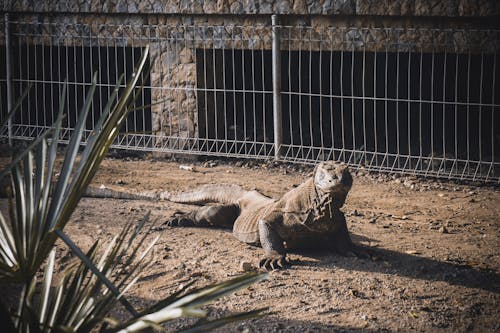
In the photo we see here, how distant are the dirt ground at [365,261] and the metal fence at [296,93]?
0.63 m

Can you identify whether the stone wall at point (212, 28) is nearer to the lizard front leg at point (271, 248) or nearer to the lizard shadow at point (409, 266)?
the lizard shadow at point (409, 266)

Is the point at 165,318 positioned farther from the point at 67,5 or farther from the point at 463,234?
the point at 67,5

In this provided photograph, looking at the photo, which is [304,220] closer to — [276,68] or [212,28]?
[276,68]

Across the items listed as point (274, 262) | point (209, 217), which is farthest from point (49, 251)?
point (209, 217)

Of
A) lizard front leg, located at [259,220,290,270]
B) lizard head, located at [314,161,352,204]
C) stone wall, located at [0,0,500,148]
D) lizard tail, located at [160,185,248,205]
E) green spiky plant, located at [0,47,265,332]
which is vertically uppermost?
stone wall, located at [0,0,500,148]

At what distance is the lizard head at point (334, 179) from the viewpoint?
6938 millimetres

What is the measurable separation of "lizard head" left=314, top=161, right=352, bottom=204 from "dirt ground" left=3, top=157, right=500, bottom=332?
561 millimetres

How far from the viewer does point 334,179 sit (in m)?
6.94

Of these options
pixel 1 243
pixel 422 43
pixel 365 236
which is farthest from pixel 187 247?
pixel 1 243

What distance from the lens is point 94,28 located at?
11.2m

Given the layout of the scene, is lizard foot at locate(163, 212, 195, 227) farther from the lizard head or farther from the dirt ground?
the lizard head

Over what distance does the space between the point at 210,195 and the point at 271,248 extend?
1.67m

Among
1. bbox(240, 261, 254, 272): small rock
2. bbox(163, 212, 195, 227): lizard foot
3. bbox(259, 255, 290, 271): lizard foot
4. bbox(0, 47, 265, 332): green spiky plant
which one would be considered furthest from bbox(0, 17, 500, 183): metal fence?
bbox(0, 47, 265, 332): green spiky plant

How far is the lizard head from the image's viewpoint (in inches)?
273
